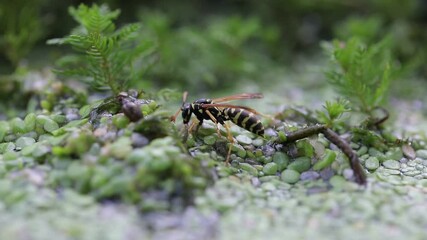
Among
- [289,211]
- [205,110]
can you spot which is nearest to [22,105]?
[205,110]

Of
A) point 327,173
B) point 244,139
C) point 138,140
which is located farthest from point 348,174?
point 138,140

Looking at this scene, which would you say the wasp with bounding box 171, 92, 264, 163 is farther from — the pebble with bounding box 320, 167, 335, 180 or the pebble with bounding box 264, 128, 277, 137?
the pebble with bounding box 320, 167, 335, 180

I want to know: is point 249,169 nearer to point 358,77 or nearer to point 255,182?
point 255,182

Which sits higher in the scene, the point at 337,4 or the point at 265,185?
the point at 337,4

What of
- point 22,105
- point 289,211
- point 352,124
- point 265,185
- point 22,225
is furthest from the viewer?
point 22,105

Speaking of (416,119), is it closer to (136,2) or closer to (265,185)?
(265,185)
